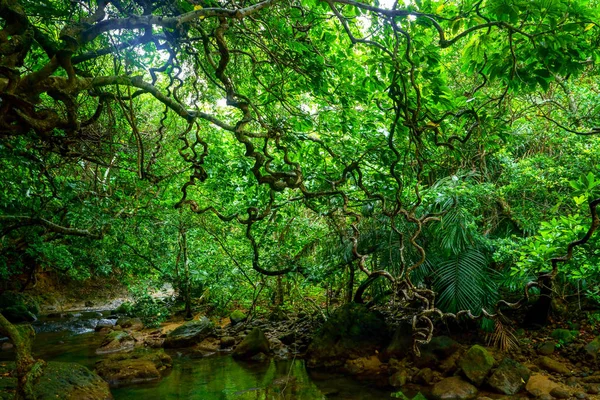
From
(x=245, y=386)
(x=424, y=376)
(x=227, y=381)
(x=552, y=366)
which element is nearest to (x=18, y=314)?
(x=227, y=381)

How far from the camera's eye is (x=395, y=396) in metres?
6.29

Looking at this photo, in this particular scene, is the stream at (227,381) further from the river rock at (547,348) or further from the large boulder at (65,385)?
the river rock at (547,348)

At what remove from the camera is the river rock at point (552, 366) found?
6258mm

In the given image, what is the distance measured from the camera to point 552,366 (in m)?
6.39

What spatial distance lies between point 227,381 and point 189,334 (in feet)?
9.87

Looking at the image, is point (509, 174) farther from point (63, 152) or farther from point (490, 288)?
point (63, 152)

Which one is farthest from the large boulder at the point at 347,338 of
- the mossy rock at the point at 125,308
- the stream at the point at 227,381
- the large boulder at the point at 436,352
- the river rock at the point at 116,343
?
the mossy rock at the point at 125,308

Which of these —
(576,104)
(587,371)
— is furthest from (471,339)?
(576,104)

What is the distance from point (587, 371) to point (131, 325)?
1065 centimetres

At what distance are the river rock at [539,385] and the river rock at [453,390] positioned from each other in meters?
0.70

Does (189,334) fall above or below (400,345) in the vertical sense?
below

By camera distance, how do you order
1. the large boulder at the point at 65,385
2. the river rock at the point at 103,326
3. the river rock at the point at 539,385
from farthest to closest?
1. the river rock at the point at 103,326
2. the river rock at the point at 539,385
3. the large boulder at the point at 65,385

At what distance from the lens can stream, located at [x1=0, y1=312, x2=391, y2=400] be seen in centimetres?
664

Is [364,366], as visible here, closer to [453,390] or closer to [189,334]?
[453,390]
